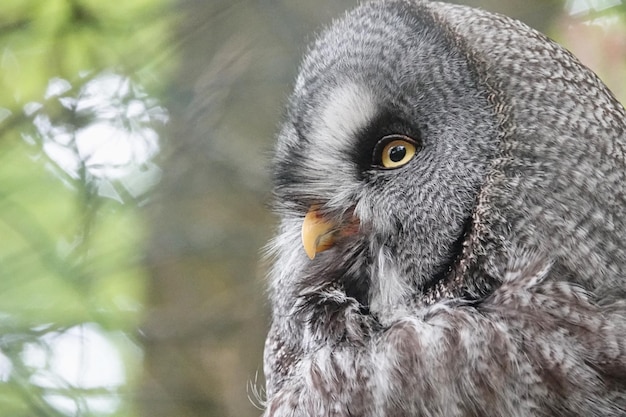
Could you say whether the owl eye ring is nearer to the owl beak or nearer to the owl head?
the owl head

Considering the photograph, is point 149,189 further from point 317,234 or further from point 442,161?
point 442,161

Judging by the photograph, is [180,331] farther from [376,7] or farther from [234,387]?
[376,7]

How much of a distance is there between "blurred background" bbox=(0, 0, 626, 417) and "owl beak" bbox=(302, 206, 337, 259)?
232 millimetres

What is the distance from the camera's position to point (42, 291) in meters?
1.73

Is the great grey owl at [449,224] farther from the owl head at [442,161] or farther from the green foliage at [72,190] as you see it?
the green foliage at [72,190]

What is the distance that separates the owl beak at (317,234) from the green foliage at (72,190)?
60 cm

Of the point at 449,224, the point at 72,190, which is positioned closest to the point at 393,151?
the point at 449,224

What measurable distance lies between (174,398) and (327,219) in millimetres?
935

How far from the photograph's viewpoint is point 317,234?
4.52ft

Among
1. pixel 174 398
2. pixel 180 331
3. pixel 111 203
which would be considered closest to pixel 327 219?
pixel 111 203

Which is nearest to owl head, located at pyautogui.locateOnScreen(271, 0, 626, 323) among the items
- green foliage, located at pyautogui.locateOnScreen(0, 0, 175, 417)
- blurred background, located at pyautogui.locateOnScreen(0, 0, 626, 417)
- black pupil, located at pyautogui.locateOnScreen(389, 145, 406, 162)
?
black pupil, located at pyautogui.locateOnScreen(389, 145, 406, 162)

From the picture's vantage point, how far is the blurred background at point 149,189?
1.74m

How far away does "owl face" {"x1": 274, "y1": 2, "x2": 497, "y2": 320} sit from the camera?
1.27 metres

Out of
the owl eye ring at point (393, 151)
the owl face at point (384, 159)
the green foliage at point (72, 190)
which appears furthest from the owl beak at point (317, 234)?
the green foliage at point (72, 190)
